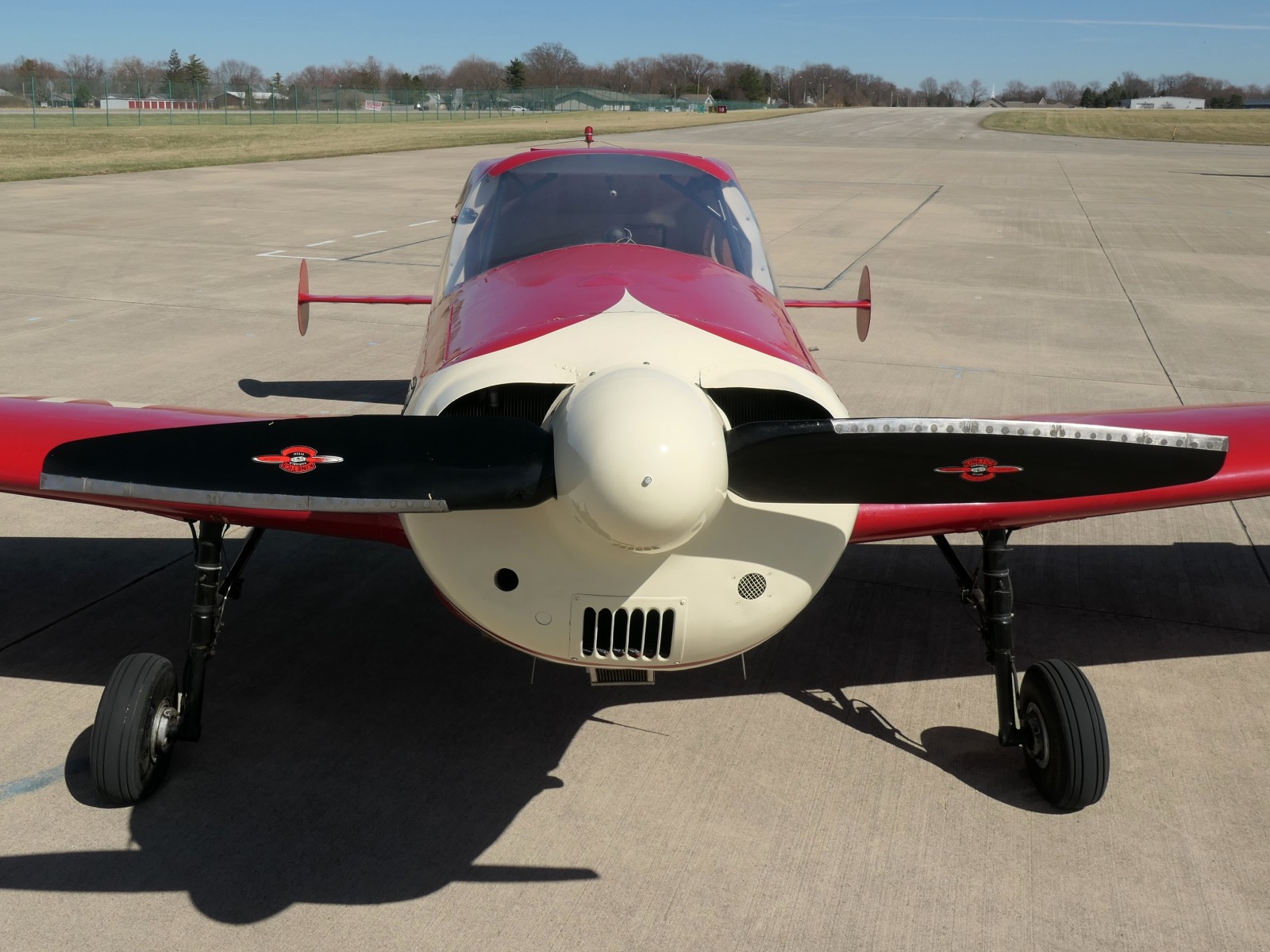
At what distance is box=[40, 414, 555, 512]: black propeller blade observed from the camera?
9.34 feet

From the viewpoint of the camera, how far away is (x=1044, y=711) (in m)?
4.00

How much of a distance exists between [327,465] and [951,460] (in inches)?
67.0

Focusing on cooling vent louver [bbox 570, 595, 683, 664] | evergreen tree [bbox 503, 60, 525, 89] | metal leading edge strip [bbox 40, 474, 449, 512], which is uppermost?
evergreen tree [bbox 503, 60, 525, 89]

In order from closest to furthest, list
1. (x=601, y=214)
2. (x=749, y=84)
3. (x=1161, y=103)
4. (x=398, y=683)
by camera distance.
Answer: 1. (x=398, y=683)
2. (x=601, y=214)
3. (x=749, y=84)
4. (x=1161, y=103)

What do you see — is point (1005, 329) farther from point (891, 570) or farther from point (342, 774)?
point (342, 774)

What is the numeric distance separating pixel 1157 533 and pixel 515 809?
4.35 meters

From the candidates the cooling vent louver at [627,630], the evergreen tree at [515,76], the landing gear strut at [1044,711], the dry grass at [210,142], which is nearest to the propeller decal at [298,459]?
the cooling vent louver at [627,630]

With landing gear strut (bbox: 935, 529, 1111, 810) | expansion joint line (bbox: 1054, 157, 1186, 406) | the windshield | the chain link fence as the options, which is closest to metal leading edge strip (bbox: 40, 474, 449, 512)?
the windshield

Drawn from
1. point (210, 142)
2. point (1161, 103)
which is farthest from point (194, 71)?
point (1161, 103)

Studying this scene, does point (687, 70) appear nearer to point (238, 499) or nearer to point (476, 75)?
point (476, 75)

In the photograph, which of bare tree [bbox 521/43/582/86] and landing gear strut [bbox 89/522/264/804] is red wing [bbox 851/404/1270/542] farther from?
bare tree [bbox 521/43/582/86]

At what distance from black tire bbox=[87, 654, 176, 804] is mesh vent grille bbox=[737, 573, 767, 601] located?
2079 mm

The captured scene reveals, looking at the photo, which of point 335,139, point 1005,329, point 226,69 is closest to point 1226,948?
point 1005,329

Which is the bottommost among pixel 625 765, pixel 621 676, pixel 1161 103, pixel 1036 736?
pixel 625 765
